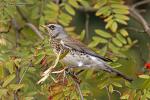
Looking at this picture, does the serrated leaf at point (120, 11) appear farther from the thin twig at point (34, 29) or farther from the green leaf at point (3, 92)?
the green leaf at point (3, 92)

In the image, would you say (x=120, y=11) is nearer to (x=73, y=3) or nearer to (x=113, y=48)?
(x=113, y=48)

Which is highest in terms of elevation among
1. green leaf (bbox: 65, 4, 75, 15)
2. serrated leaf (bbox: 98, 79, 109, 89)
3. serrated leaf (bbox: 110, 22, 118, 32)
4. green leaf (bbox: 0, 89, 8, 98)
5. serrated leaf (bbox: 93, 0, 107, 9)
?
serrated leaf (bbox: 93, 0, 107, 9)

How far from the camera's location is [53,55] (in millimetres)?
4191

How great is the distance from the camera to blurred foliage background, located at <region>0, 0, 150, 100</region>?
411cm

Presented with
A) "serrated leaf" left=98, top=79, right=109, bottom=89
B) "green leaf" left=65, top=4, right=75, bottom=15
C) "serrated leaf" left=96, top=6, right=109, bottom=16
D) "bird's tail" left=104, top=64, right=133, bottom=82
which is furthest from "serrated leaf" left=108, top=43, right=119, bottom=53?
"serrated leaf" left=98, top=79, right=109, bottom=89

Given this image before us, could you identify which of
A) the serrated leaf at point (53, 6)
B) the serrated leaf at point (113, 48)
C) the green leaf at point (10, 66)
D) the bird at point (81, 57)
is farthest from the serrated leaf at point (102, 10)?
the green leaf at point (10, 66)

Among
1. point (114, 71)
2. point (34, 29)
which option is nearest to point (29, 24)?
point (34, 29)

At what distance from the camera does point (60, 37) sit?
15.7 feet

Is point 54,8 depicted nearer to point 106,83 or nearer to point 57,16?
point 57,16

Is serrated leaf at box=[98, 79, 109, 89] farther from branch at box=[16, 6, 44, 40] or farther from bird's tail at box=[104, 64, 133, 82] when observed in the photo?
branch at box=[16, 6, 44, 40]

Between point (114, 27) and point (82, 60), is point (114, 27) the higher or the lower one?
the higher one

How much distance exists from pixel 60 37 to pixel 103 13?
79 cm

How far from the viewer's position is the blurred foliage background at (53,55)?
411 cm

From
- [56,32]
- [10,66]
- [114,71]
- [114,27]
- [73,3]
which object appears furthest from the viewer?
[73,3]
